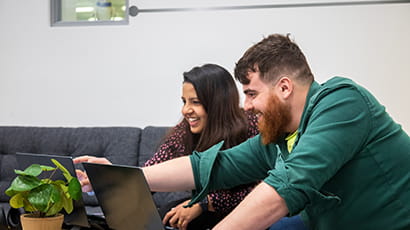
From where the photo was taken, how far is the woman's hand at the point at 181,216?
2367mm

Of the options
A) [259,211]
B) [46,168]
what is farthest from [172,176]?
[259,211]

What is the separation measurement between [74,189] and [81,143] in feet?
6.62

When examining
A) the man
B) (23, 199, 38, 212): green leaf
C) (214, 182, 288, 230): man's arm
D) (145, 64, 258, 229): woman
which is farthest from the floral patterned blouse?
(214, 182, 288, 230): man's arm

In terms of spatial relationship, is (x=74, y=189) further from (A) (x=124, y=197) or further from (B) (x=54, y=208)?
(A) (x=124, y=197)

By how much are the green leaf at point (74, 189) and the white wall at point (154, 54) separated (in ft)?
7.34

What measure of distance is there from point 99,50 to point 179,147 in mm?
1634

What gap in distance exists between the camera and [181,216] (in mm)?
2379

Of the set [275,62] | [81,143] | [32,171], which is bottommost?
[81,143]

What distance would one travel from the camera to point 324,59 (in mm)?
3773

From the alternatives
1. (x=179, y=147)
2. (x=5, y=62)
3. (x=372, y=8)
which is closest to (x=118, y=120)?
(x=5, y=62)

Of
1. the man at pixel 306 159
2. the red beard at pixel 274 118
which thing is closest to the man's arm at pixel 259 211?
the man at pixel 306 159

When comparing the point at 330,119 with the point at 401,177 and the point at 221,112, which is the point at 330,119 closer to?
the point at 401,177

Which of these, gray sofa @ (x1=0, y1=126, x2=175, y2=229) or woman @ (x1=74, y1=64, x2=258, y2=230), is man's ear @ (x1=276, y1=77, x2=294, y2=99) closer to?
woman @ (x1=74, y1=64, x2=258, y2=230)

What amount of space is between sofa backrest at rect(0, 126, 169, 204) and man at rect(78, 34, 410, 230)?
5.53ft
